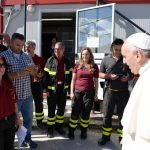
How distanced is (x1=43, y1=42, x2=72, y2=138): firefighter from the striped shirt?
0.88m

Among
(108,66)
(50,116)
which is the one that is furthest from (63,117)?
(108,66)

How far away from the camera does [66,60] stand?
6258 millimetres

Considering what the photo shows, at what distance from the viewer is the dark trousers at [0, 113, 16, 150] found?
12.9ft

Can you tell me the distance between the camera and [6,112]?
157 inches

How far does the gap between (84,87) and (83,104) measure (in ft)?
1.06

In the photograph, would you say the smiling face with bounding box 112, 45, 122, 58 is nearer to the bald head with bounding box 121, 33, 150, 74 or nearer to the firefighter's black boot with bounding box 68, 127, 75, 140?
the firefighter's black boot with bounding box 68, 127, 75, 140

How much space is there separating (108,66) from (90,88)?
50cm

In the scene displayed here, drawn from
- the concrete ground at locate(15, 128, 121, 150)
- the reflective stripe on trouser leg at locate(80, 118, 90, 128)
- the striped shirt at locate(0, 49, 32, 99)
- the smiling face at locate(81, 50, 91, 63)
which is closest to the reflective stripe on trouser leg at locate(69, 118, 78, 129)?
the reflective stripe on trouser leg at locate(80, 118, 90, 128)

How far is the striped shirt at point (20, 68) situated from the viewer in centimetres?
502

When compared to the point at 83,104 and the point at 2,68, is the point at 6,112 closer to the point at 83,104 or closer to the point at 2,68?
the point at 2,68

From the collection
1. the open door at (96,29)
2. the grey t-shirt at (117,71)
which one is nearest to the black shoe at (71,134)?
the grey t-shirt at (117,71)

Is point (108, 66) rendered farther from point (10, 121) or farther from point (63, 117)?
point (10, 121)

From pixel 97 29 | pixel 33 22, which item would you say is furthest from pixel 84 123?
pixel 33 22

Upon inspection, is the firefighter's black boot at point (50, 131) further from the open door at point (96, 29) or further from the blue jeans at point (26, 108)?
the open door at point (96, 29)
